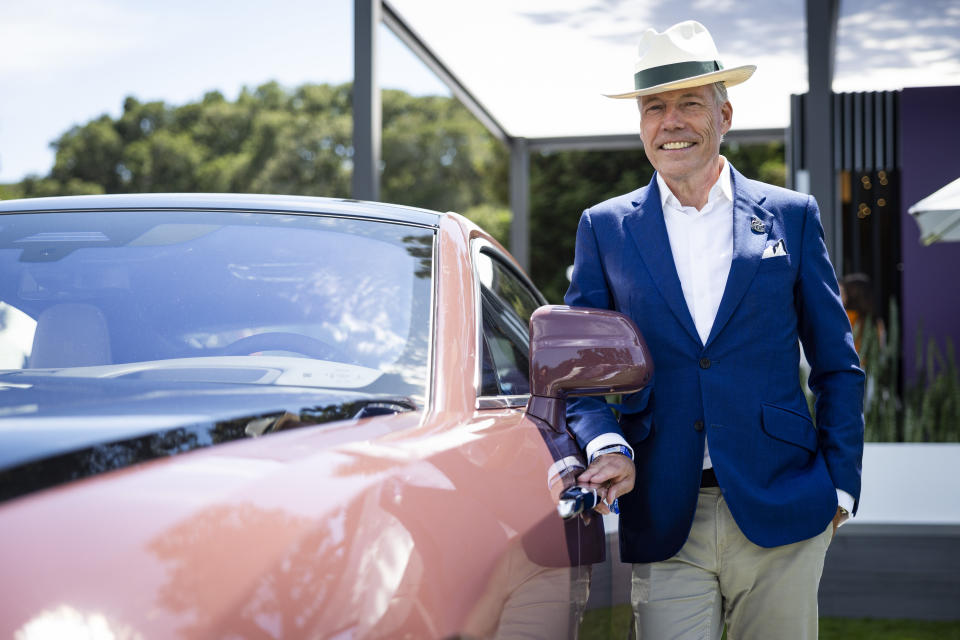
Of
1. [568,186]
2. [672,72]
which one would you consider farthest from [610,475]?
[568,186]

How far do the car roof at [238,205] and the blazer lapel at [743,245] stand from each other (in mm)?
714

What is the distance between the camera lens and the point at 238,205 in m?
2.72

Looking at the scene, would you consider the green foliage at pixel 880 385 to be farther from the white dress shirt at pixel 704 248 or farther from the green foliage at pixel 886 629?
the white dress shirt at pixel 704 248

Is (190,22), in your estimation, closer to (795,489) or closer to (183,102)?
(183,102)

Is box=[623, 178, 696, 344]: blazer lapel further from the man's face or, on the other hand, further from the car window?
the car window

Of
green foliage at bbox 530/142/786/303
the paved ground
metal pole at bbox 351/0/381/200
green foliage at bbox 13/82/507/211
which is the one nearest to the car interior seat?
the paved ground

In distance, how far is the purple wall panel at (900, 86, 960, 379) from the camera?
13211mm

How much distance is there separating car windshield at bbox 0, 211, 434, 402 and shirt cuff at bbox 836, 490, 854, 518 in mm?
1067

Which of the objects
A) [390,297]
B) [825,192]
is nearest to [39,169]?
[825,192]

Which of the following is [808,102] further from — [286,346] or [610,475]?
[286,346]

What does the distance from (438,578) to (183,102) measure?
61.4 meters

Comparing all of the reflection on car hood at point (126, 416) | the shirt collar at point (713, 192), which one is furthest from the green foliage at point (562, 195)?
the reflection on car hood at point (126, 416)

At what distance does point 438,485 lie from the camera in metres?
1.67

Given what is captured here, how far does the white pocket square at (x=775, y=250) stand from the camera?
103 inches
